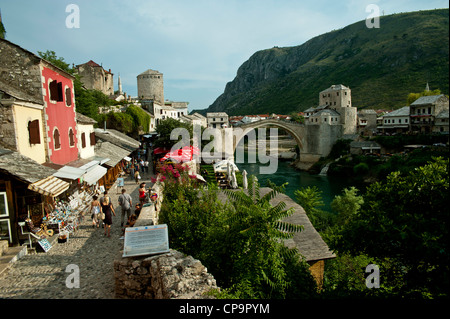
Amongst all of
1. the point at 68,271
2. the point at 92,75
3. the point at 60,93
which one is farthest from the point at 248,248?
the point at 92,75

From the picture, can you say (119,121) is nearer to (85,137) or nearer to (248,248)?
(85,137)

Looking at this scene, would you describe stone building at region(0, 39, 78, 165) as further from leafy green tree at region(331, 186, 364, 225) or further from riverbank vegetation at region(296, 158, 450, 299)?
leafy green tree at region(331, 186, 364, 225)

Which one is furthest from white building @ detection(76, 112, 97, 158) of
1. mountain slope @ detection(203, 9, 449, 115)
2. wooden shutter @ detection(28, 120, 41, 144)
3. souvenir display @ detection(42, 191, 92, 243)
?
mountain slope @ detection(203, 9, 449, 115)

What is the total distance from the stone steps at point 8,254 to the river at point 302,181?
24.3 metres

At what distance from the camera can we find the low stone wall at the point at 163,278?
436cm

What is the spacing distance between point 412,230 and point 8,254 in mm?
8894

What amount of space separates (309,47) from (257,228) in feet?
627

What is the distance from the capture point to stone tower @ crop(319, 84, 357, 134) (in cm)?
4981

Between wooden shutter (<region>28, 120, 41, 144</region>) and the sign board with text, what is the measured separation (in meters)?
6.74

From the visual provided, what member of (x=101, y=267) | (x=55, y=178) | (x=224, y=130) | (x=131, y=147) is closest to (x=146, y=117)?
(x=224, y=130)

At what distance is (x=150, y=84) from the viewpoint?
6406 centimetres

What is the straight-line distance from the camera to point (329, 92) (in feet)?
188
